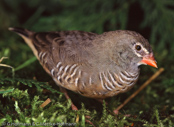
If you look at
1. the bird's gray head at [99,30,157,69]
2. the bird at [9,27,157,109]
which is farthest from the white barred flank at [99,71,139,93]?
the bird's gray head at [99,30,157,69]

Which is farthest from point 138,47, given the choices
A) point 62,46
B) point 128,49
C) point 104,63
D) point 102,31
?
point 102,31

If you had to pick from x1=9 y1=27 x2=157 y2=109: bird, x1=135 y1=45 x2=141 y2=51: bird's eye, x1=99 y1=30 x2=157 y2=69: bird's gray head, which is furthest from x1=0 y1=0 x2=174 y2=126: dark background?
x1=135 y1=45 x2=141 y2=51: bird's eye

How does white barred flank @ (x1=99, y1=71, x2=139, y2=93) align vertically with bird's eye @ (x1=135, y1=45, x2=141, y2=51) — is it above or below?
below

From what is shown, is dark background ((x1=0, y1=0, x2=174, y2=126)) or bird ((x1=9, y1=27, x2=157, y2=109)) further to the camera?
dark background ((x1=0, y1=0, x2=174, y2=126))

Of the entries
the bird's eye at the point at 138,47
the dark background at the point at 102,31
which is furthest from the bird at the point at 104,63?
the dark background at the point at 102,31

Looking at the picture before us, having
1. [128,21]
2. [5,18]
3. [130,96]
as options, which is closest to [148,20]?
[128,21]

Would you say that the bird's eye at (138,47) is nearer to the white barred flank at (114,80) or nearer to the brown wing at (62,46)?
the white barred flank at (114,80)

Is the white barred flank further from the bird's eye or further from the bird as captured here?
the bird's eye

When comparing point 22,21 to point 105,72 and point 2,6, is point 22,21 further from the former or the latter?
point 105,72
